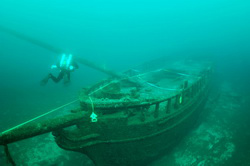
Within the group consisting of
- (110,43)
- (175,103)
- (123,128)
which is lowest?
(110,43)

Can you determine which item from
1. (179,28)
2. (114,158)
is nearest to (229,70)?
(114,158)

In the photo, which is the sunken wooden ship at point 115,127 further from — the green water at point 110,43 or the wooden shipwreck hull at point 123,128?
the green water at point 110,43

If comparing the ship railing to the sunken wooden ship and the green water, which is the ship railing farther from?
the green water

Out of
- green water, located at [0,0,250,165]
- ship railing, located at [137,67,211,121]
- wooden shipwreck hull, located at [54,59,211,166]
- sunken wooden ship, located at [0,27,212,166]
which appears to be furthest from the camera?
green water, located at [0,0,250,165]

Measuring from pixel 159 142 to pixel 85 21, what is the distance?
351 feet

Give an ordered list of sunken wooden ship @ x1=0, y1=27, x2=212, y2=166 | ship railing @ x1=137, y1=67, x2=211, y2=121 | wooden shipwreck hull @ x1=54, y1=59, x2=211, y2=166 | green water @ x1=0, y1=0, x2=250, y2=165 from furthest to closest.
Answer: green water @ x1=0, y1=0, x2=250, y2=165 < ship railing @ x1=137, y1=67, x2=211, y2=121 < wooden shipwreck hull @ x1=54, y1=59, x2=211, y2=166 < sunken wooden ship @ x1=0, y1=27, x2=212, y2=166

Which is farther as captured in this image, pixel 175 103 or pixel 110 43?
pixel 110 43

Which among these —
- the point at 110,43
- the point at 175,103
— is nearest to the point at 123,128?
the point at 175,103

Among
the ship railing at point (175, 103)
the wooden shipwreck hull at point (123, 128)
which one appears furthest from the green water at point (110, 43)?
the ship railing at point (175, 103)

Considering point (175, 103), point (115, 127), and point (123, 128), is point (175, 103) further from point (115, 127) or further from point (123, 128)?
point (115, 127)

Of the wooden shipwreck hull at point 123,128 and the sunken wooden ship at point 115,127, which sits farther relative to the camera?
the wooden shipwreck hull at point 123,128

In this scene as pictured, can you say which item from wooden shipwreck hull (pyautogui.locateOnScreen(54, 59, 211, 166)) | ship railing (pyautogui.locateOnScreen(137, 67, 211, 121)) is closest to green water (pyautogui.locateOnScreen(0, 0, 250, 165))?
wooden shipwreck hull (pyautogui.locateOnScreen(54, 59, 211, 166))

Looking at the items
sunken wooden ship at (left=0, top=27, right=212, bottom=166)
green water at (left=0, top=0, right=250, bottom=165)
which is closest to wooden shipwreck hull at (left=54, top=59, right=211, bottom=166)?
sunken wooden ship at (left=0, top=27, right=212, bottom=166)

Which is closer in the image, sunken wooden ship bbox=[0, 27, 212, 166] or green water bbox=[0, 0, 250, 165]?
sunken wooden ship bbox=[0, 27, 212, 166]
